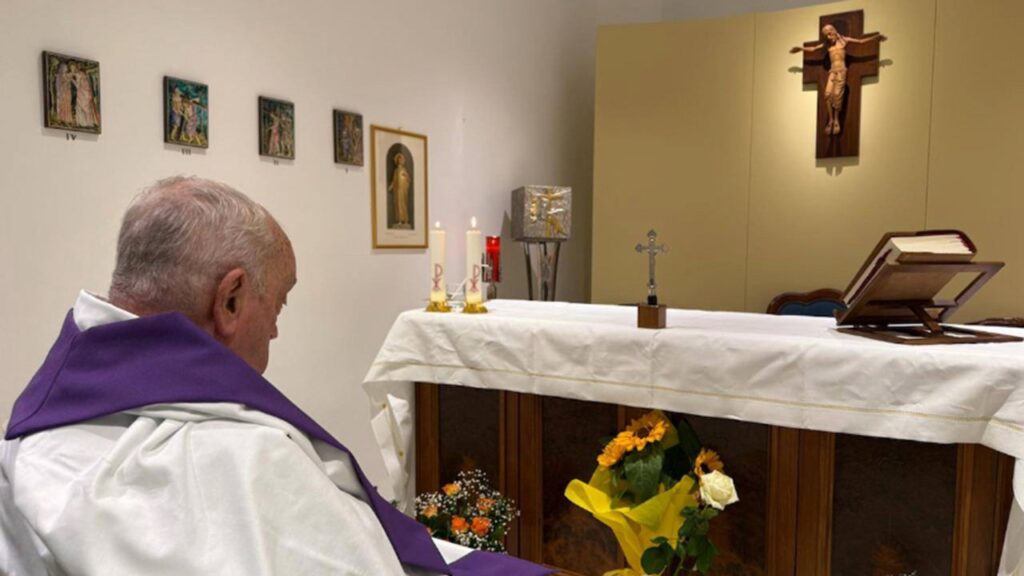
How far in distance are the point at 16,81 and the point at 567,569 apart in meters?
2.59

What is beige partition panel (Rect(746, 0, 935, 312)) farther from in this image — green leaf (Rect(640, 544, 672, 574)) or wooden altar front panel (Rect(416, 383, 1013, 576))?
green leaf (Rect(640, 544, 672, 574))

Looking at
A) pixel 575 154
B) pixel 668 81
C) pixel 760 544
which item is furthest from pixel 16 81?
pixel 575 154

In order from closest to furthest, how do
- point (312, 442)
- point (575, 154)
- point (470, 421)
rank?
1. point (312, 442)
2. point (470, 421)
3. point (575, 154)

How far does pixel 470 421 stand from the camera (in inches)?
114

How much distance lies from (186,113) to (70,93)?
49cm

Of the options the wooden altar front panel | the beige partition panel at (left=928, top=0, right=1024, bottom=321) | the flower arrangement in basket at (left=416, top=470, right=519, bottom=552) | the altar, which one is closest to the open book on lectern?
the altar

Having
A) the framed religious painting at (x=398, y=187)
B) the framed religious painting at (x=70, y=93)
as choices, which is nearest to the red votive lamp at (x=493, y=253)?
the framed religious painting at (x=398, y=187)

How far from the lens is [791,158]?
510 centimetres

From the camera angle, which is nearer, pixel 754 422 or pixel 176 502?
pixel 176 502

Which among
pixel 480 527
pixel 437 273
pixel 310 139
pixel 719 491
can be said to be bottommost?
pixel 480 527

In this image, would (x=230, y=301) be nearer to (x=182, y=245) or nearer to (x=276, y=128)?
(x=182, y=245)

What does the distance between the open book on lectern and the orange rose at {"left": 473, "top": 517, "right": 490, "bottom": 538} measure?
4.44ft

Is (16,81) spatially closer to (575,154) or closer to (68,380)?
(68,380)

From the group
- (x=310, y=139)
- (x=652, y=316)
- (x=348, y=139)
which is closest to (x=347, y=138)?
(x=348, y=139)
